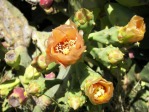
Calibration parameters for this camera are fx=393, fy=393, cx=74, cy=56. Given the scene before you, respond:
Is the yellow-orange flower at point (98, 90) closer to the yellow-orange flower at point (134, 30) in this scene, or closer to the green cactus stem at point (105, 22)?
the yellow-orange flower at point (134, 30)

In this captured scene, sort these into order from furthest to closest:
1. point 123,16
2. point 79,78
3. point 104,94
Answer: point 123,16 < point 79,78 < point 104,94

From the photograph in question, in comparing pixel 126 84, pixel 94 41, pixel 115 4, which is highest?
pixel 115 4

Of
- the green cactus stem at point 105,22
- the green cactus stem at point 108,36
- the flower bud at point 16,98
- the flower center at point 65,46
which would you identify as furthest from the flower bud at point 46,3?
the flower center at point 65,46

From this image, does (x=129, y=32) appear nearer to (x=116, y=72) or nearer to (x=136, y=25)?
(x=136, y=25)

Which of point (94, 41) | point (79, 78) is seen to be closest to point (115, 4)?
point (94, 41)

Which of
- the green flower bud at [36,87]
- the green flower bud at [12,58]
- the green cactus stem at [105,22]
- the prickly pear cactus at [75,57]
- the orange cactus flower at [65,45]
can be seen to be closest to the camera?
the orange cactus flower at [65,45]

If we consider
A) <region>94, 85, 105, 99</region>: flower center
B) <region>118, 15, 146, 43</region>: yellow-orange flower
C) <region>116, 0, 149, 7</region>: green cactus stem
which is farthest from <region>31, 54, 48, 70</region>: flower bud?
<region>116, 0, 149, 7</region>: green cactus stem

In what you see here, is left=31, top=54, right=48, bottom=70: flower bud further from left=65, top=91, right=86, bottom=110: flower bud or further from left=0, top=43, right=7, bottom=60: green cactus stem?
left=0, top=43, right=7, bottom=60: green cactus stem
